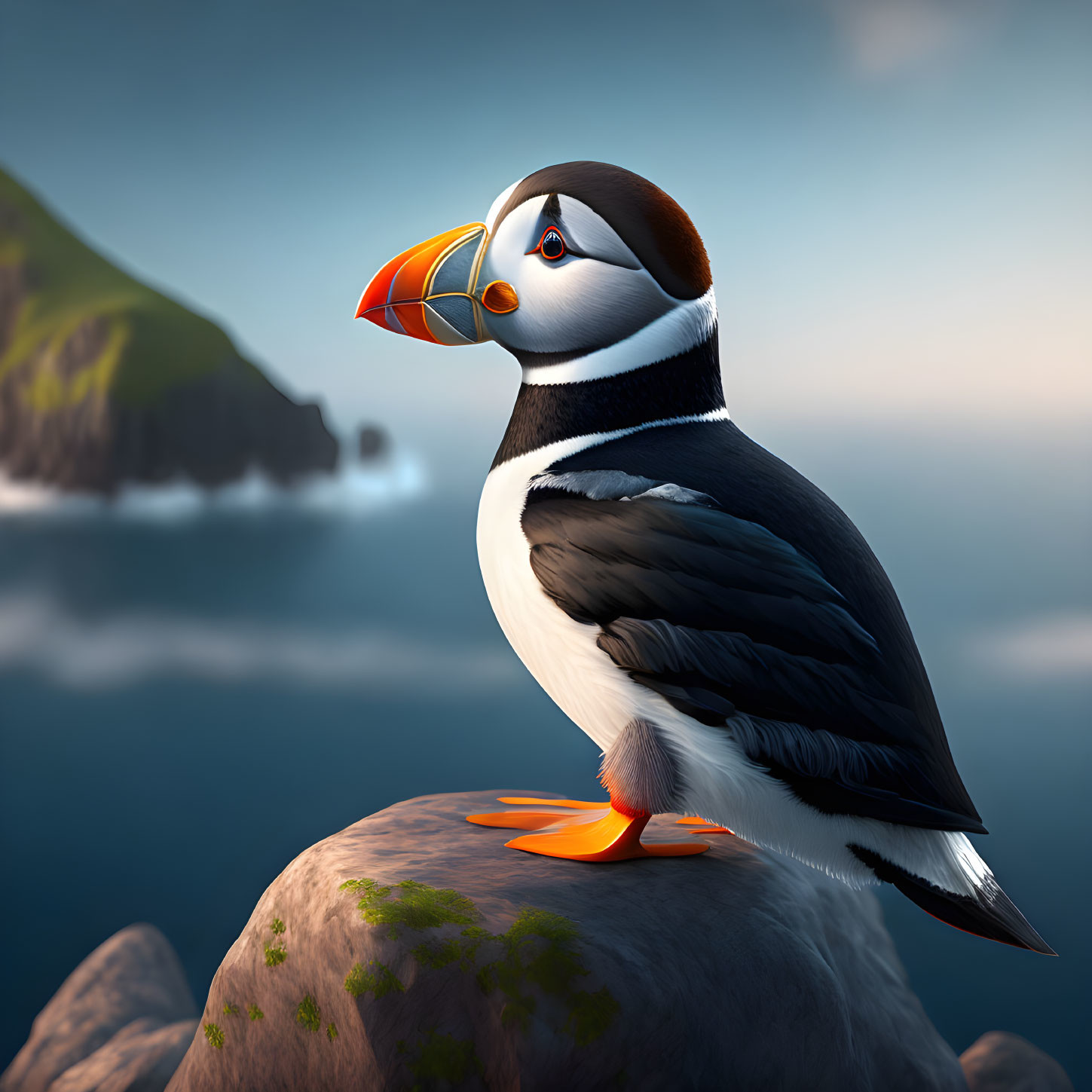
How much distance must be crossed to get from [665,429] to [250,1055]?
146 cm

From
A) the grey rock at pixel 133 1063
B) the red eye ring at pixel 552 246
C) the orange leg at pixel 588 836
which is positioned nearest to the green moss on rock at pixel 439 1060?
the orange leg at pixel 588 836

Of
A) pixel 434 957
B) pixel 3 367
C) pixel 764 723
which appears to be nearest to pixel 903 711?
pixel 764 723

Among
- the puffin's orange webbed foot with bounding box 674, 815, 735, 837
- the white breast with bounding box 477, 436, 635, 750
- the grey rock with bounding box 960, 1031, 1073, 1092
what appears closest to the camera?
the white breast with bounding box 477, 436, 635, 750

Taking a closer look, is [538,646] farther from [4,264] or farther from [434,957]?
[4,264]

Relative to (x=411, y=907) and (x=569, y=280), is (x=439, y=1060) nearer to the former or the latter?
(x=411, y=907)

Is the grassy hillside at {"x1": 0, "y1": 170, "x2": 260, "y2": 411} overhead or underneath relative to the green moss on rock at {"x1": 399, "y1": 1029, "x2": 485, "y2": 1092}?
overhead

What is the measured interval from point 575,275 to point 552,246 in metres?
0.07

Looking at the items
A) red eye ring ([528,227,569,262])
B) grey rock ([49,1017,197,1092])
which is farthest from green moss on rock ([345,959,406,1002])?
grey rock ([49,1017,197,1092])

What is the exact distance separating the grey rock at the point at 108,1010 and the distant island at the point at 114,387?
1.81 metres

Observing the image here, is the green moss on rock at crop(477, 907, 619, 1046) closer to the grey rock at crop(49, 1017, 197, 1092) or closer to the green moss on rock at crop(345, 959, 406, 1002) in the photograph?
the green moss on rock at crop(345, 959, 406, 1002)

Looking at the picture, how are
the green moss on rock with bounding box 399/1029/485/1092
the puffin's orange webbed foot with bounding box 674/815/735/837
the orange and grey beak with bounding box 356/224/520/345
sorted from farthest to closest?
1. the puffin's orange webbed foot with bounding box 674/815/735/837
2. the orange and grey beak with bounding box 356/224/520/345
3. the green moss on rock with bounding box 399/1029/485/1092

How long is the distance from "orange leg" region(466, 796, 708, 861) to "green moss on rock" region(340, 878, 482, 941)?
0.28 meters

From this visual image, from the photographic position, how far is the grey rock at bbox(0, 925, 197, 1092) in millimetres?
3127

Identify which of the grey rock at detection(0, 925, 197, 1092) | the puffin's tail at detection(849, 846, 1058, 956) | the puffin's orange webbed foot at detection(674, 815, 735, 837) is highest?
the puffin's tail at detection(849, 846, 1058, 956)
